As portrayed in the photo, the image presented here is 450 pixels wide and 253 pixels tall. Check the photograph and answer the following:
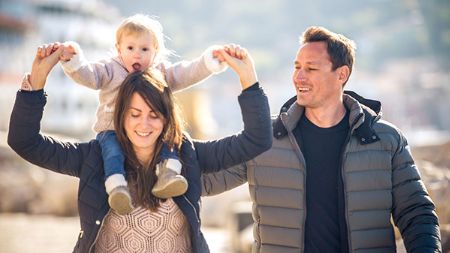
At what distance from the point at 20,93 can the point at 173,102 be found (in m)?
0.57

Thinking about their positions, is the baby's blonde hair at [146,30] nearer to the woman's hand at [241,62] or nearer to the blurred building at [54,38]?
the woman's hand at [241,62]

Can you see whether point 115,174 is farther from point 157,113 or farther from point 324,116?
point 324,116

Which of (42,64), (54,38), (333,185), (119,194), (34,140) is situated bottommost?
(119,194)

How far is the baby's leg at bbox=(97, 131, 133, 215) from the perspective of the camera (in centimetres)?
283

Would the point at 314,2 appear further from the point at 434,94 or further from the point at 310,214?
the point at 310,214

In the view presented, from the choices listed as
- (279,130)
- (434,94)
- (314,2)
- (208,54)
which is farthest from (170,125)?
(314,2)

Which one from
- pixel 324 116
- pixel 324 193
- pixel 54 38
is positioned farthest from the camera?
pixel 54 38

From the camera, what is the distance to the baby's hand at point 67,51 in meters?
2.98

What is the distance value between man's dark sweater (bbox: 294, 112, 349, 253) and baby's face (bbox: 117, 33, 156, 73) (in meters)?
0.94

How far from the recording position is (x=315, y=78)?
4109 millimetres

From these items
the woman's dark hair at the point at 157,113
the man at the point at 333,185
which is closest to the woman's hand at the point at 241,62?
the woman's dark hair at the point at 157,113

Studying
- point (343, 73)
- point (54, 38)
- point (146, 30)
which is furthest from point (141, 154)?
point (54, 38)

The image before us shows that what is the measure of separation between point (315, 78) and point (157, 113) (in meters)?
1.39

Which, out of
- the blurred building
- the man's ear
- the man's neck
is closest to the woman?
the man's neck
